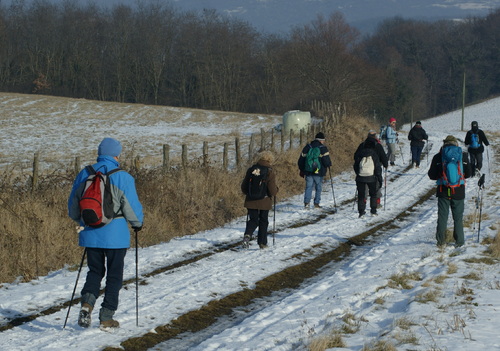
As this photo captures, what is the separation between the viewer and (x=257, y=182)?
11008 mm

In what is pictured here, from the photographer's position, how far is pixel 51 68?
253 feet

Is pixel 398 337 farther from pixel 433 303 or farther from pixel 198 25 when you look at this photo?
pixel 198 25

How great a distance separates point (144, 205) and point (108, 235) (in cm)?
638

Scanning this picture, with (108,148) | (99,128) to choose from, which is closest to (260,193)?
(108,148)

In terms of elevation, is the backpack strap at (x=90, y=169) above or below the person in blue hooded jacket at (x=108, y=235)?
above

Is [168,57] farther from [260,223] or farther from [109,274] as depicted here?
[109,274]

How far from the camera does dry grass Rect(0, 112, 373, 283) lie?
374 inches

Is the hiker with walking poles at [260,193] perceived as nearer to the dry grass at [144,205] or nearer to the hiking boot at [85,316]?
the dry grass at [144,205]

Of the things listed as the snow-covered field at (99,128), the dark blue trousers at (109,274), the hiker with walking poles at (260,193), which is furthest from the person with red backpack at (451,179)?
the snow-covered field at (99,128)

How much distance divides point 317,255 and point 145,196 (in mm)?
4253

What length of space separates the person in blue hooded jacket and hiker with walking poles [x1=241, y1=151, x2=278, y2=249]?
14.6 ft

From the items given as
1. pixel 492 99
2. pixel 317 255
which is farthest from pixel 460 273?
pixel 492 99

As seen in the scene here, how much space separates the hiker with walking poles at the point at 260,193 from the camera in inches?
433

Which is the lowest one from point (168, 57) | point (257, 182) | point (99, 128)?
point (257, 182)
